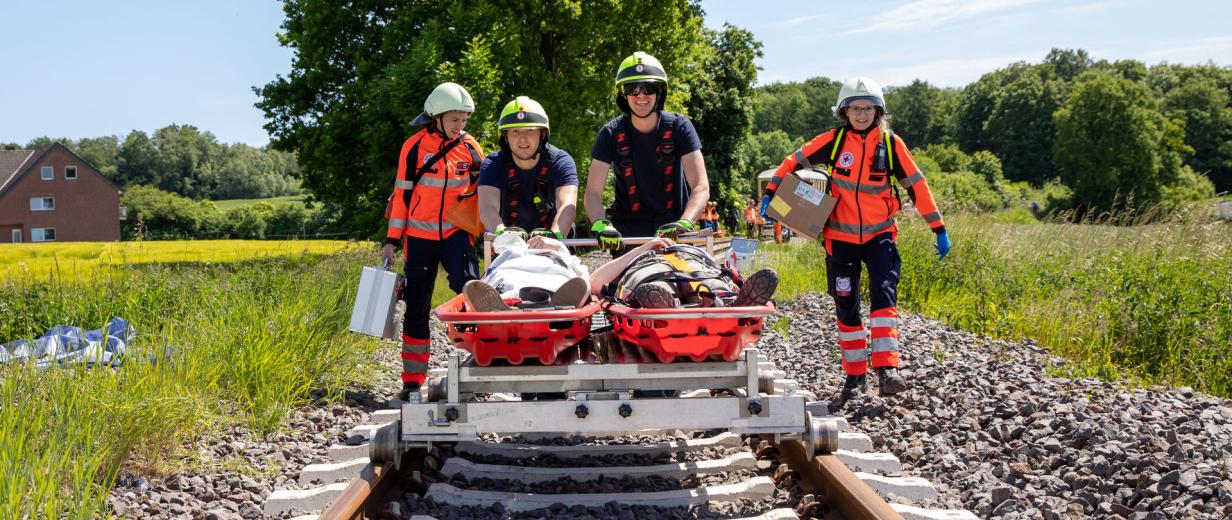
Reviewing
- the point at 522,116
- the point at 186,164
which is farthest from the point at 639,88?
the point at 186,164

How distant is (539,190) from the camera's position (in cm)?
586

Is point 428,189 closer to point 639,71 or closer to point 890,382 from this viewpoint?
point 639,71

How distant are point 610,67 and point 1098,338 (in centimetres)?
2123

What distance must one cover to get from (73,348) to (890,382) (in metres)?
5.61

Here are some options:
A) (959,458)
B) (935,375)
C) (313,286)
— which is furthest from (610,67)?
(959,458)

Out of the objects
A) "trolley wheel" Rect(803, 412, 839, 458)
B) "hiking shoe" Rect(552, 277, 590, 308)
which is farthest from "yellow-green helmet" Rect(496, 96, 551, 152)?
"trolley wheel" Rect(803, 412, 839, 458)

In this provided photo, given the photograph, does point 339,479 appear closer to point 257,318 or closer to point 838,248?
point 257,318

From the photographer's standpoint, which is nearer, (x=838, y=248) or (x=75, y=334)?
(x=838, y=248)

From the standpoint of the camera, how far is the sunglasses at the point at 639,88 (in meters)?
5.36

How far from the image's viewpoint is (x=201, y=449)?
4.80m

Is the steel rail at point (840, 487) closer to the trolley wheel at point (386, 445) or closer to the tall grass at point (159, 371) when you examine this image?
the trolley wheel at point (386, 445)

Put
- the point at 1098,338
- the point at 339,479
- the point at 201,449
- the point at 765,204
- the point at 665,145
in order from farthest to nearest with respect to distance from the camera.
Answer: the point at 1098,338
the point at 765,204
the point at 665,145
the point at 201,449
the point at 339,479

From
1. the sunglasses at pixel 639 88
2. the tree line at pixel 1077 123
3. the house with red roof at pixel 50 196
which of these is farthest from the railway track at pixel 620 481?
the house with red roof at pixel 50 196

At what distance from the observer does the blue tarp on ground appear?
464 cm
